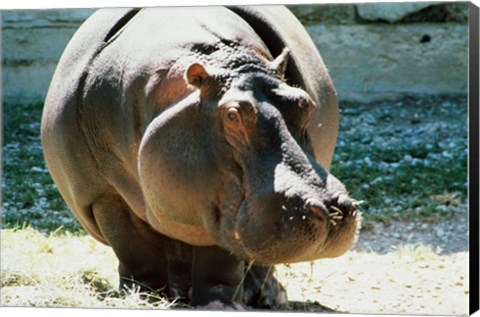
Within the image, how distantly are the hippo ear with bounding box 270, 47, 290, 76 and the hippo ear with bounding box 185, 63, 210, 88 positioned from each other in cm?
27

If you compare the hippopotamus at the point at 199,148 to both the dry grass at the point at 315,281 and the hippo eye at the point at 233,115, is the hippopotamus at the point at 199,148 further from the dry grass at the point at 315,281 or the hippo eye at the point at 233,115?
the dry grass at the point at 315,281

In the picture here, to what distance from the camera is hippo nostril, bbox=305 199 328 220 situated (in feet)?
11.2

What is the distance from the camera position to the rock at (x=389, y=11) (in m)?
8.17

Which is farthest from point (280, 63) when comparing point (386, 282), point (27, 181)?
point (27, 181)

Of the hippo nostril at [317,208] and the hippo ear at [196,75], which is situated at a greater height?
the hippo ear at [196,75]

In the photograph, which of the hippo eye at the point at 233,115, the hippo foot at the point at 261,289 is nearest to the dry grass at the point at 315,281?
the hippo foot at the point at 261,289

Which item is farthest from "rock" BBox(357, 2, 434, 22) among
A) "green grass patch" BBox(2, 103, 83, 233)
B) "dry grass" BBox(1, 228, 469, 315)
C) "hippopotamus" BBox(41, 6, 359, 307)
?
"hippopotamus" BBox(41, 6, 359, 307)

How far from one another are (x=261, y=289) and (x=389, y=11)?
4609 mm

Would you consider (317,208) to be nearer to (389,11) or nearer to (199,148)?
(199,148)

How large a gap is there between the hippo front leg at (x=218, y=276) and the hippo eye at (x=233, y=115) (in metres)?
0.62

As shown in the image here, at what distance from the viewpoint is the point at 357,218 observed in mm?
3555

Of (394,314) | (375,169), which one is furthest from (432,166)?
(394,314)

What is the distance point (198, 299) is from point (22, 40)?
11.2ft

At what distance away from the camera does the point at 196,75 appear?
3701 mm
